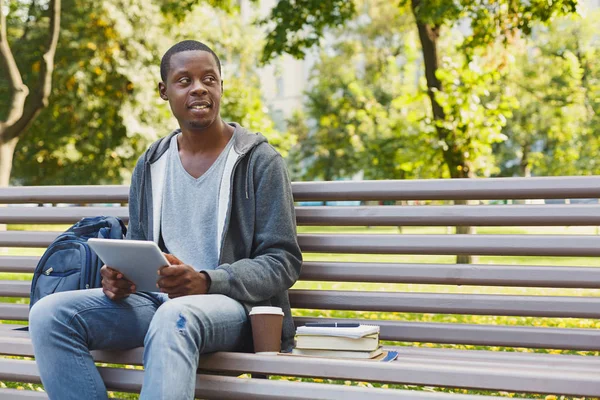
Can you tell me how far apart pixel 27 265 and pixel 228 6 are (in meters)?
11.7

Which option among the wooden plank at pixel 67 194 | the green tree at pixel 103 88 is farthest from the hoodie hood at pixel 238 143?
the green tree at pixel 103 88

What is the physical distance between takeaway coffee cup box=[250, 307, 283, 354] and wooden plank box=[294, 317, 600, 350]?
598 millimetres

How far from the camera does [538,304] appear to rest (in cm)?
322

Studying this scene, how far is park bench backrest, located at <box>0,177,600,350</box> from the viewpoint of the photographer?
3217mm

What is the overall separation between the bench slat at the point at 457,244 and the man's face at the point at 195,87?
628 mm

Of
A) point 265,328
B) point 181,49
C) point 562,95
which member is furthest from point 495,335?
point 562,95

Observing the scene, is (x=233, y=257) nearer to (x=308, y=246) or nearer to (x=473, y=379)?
(x=308, y=246)

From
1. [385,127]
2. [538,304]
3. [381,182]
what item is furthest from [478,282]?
[385,127]

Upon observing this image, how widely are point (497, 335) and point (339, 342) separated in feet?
2.25

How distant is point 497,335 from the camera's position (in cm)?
324

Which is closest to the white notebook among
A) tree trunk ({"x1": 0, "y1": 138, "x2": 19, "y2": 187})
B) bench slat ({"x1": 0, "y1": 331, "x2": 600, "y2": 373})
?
bench slat ({"x1": 0, "y1": 331, "x2": 600, "y2": 373})

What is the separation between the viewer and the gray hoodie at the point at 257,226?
10.1ft

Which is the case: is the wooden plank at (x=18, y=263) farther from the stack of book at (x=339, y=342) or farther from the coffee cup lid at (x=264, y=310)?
the stack of book at (x=339, y=342)

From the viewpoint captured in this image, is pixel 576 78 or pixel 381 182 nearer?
pixel 381 182
